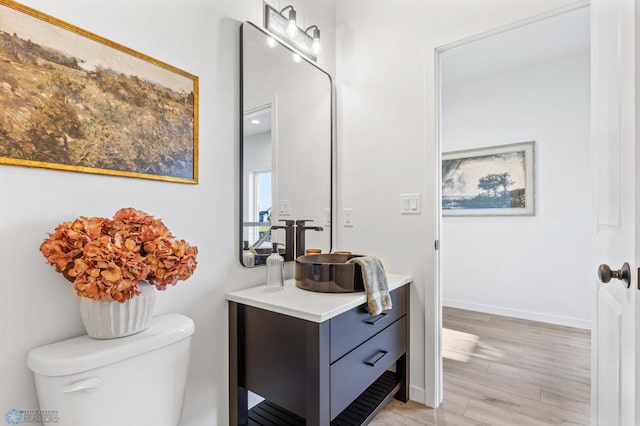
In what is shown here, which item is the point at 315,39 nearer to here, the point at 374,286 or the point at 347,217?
the point at 347,217

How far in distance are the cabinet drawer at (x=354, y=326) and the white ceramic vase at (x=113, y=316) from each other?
0.67m

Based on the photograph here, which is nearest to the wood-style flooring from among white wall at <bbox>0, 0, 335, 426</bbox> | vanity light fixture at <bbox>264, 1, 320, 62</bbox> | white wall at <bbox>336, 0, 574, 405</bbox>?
white wall at <bbox>336, 0, 574, 405</bbox>

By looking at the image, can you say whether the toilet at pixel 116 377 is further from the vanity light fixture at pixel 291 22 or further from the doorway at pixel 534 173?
the doorway at pixel 534 173

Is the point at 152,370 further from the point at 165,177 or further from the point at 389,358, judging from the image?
the point at 389,358

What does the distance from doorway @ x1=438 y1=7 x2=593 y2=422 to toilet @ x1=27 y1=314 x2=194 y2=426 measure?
7.17ft

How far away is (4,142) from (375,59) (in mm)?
1839

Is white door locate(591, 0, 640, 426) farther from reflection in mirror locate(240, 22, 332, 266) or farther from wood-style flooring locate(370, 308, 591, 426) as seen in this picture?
reflection in mirror locate(240, 22, 332, 266)

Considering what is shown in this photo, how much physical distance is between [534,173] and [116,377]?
12.1 ft

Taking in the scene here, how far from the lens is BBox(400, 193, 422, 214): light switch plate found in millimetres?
1868

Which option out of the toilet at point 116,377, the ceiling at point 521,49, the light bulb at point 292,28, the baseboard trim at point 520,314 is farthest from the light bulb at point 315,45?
the baseboard trim at point 520,314

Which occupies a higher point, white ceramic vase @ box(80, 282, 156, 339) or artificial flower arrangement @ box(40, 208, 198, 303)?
artificial flower arrangement @ box(40, 208, 198, 303)

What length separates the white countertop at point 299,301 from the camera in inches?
48.9

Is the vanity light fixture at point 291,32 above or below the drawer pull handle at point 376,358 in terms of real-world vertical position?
above

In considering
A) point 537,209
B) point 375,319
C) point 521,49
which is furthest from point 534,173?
point 375,319
